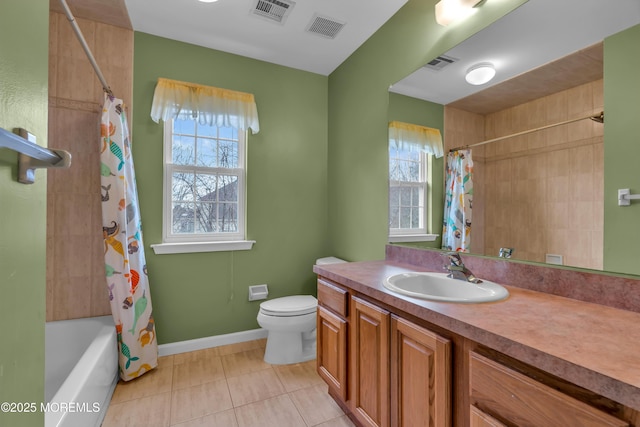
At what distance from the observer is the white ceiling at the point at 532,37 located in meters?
1.11

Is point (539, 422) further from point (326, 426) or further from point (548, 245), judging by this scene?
point (326, 426)

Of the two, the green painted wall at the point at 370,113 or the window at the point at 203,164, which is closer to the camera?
the green painted wall at the point at 370,113

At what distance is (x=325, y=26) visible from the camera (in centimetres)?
227

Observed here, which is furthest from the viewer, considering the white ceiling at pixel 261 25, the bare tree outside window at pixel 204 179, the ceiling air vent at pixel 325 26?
the bare tree outside window at pixel 204 179

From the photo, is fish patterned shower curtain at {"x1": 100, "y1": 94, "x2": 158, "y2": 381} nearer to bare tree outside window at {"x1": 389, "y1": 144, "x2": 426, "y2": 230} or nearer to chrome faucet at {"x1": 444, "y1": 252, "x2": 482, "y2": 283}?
bare tree outside window at {"x1": 389, "y1": 144, "x2": 426, "y2": 230}

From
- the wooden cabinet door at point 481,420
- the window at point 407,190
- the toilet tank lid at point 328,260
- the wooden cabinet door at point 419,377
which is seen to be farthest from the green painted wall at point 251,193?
the wooden cabinet door at point 481,420

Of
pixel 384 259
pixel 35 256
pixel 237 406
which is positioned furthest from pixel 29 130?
pixel 384 259

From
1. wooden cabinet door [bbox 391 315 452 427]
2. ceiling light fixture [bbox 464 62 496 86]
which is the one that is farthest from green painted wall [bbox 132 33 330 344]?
wooden cabinet door [bbox 391 315 452 427]

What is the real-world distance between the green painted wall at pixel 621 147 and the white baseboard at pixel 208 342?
253cm

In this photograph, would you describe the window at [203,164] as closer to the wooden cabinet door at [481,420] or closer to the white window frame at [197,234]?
the white window frame at [197,234]

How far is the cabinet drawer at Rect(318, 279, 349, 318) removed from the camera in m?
1.58

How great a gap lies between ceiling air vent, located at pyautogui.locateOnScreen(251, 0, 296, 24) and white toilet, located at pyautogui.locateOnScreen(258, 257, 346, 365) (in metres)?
2.24

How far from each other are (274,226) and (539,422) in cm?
237

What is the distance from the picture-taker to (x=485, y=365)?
852 millimetres
